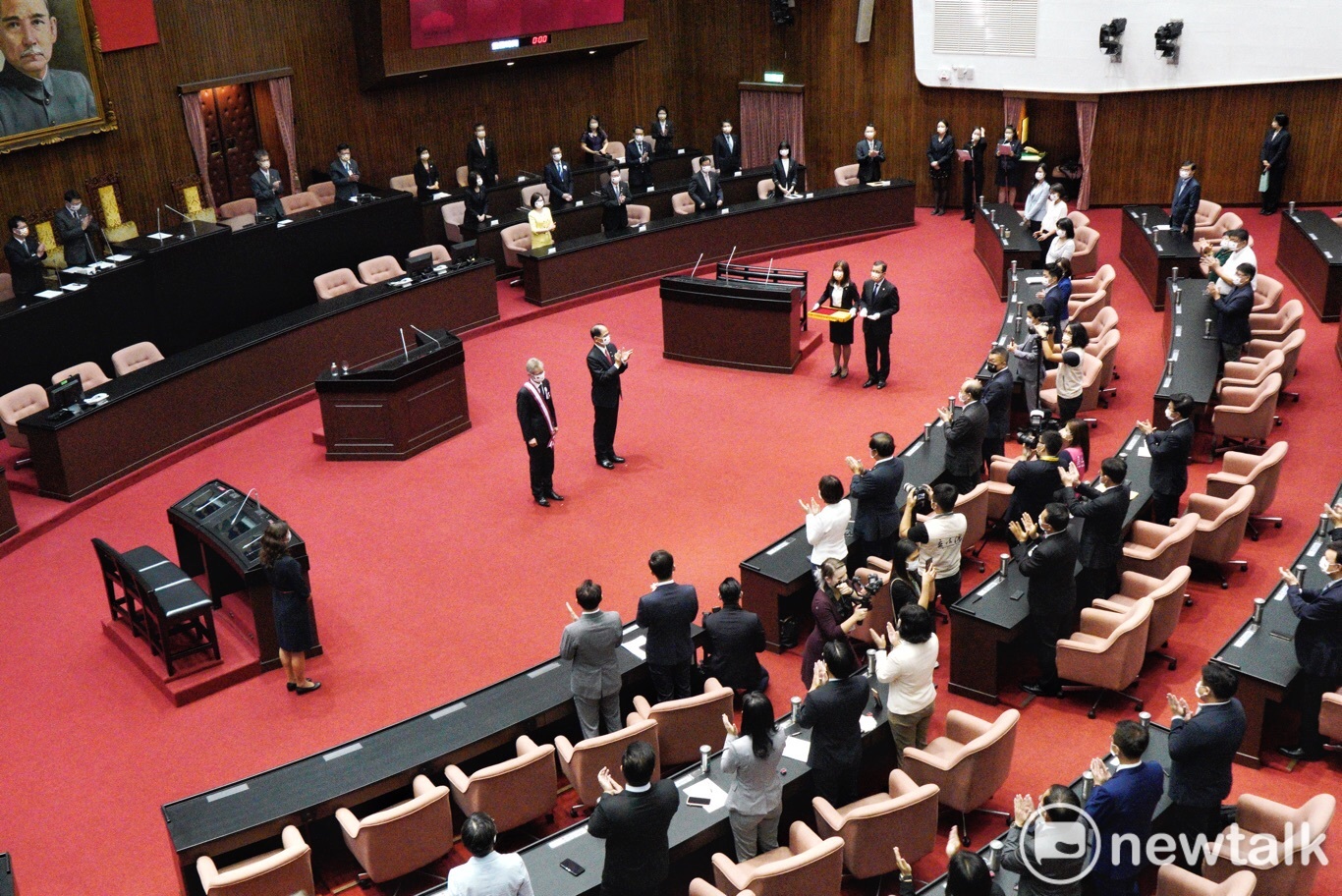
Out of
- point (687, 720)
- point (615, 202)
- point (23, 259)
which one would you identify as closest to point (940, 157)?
point (615, 202)

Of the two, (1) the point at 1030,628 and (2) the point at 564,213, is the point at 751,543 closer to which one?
(1) the point at 1030,628

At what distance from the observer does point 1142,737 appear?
18.6ft

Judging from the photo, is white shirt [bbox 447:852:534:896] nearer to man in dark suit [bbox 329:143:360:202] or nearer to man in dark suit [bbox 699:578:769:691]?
man in dark suit [bbox 699:578:769:691]

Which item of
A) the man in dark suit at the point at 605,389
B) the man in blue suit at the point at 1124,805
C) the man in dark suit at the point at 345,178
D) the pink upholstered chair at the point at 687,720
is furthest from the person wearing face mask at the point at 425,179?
the man in blue suit at the point at 1124,805

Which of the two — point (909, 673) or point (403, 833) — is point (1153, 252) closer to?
point (909, 673)

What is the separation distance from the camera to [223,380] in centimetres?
1298

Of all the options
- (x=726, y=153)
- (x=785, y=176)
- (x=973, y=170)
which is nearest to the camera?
(x=785, y=176)

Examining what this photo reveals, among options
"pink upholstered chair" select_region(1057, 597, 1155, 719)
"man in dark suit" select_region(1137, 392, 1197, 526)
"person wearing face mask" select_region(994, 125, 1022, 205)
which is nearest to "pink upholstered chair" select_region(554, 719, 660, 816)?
"pink upholstered chair" select_region(1057, 597, 1155, 719)

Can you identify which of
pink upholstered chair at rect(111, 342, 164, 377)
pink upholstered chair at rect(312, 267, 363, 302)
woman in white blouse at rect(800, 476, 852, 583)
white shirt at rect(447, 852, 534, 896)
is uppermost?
pink upholstered chair at rect(312, 267, 363, 302)

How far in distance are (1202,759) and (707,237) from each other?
12.6m

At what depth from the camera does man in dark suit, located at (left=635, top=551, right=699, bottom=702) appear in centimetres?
745

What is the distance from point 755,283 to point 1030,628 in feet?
22.1

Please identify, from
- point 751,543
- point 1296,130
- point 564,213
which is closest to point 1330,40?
point 1296,130

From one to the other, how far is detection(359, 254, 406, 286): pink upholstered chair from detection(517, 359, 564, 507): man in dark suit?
5.13 metres
